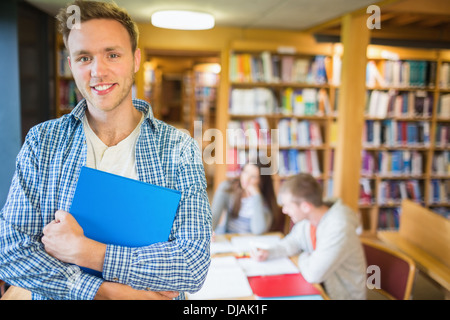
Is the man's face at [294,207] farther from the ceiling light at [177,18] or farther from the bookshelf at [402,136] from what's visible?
the bookshelf at [402,136]

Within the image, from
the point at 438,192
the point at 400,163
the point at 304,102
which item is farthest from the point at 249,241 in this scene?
the point at 438,192

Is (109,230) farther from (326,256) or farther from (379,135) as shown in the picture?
(379,135)

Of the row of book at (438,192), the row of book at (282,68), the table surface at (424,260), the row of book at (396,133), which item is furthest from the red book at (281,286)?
the row of book at (438,192)

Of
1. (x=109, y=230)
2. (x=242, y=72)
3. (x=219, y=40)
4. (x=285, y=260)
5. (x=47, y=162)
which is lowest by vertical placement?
(x=285, y=260)

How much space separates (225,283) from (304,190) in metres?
0.72

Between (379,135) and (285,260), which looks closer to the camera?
(285,260)

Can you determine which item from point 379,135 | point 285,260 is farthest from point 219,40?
point 285,260

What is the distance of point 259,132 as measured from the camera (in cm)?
405

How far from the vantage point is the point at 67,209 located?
732 mm

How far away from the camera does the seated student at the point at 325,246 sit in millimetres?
1833

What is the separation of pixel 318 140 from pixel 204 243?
12.3 feet

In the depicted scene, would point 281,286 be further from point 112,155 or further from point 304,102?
point 304,102

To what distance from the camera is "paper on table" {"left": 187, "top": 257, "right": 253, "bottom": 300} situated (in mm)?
1412
